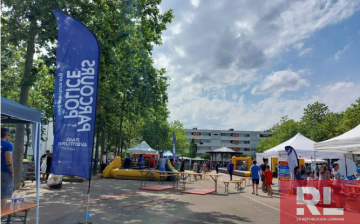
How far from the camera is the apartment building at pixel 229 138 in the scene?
11925 cm

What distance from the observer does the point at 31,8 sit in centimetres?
1116

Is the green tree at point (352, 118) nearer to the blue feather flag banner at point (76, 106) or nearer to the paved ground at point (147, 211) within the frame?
the paved ground at point (147, 211)

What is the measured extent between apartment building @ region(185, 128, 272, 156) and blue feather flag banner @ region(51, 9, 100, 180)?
113 meters

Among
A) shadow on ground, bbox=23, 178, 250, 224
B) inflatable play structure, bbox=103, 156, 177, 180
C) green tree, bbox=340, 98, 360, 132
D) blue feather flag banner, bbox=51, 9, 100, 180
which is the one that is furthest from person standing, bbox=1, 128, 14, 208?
green tree, bbox=340, 98, 360, 132

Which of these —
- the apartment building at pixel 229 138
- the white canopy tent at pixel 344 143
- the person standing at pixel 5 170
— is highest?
the apartment building at pixel 229 138

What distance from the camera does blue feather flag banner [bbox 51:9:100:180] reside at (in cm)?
623

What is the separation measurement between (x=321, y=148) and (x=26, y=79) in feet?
43.7

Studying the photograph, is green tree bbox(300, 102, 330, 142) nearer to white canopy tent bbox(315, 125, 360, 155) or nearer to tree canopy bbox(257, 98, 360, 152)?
tree canopy bbox(257, 98, 360, 152)

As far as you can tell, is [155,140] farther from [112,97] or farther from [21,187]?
[21,187]

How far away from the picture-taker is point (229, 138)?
120 metres

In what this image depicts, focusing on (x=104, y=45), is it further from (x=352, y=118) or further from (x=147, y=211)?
(x=352, y=118)

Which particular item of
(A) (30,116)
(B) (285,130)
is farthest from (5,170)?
(B) (285,130)

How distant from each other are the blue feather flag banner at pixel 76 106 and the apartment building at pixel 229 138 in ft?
372

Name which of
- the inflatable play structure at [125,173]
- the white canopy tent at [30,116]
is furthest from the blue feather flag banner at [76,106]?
the inflatable play structure at [125,173]
